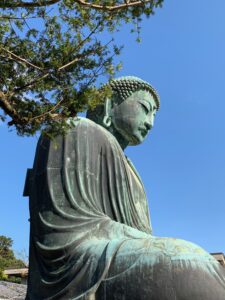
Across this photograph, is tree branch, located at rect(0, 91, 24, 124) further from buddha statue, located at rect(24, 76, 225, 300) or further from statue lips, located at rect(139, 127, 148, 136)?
statue lips, located at rect(139, 127, 148, 136)

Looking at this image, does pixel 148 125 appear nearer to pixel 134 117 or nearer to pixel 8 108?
pixel 134 117

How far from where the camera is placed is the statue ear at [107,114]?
502cm

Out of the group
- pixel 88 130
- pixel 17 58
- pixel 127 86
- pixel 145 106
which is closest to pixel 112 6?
pixel 17 58

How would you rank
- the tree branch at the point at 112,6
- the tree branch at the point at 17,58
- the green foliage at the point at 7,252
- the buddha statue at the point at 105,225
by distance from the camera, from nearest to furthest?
the buddha statue at the point at 105,225
the tree branch at the point at 112,6
the tree branch at the point at 17,58
the green foliage at the point at 7,252

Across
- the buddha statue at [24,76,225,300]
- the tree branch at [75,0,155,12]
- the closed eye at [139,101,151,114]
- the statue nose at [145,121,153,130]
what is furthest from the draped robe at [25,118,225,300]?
the tree branch at [75,0,155,12]

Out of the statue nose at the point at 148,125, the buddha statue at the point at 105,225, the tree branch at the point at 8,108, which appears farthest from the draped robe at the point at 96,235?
the statue nose at the point at 148,125

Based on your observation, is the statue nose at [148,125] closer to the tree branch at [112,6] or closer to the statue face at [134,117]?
the statue face at [134,117]

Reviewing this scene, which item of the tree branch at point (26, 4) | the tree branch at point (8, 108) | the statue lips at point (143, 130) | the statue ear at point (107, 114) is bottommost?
the tree branch at point (8, 108)

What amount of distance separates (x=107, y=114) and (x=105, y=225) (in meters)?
1.49

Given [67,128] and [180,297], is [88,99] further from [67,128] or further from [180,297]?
[180,297]

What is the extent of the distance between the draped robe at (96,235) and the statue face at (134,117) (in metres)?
0.31

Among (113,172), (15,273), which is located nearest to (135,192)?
(113,172)

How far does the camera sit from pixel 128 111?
16.6ft

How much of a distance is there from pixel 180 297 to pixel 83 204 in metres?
1.20
